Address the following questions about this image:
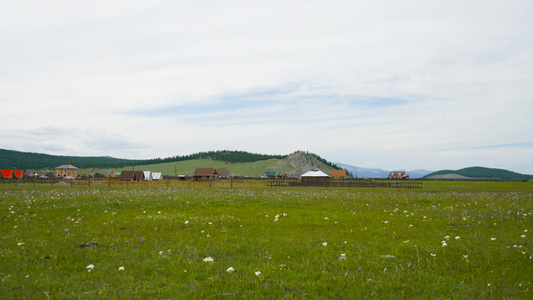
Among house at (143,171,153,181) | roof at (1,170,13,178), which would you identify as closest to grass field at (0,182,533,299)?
house at (143,171,153,181)

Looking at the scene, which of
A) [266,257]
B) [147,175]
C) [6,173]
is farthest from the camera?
[147,175]

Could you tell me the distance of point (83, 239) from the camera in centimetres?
1220

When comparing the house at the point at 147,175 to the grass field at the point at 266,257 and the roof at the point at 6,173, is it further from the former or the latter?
the grass field at the point at 266,257

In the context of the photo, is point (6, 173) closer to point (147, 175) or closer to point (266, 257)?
point (147, 175)

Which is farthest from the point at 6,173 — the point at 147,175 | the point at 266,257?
the point at 266,257

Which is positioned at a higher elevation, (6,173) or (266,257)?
(266,257)

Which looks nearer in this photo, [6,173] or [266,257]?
[266,257]

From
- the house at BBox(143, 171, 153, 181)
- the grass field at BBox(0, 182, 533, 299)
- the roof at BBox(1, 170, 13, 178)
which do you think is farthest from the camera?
the house at BBox(143, 171, 153, 181)

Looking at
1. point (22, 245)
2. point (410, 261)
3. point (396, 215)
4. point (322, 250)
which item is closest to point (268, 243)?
point (322, 250)

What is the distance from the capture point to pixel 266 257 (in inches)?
383

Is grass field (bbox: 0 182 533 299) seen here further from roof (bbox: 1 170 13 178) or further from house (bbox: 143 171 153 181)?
roof (bbox: 1 170 13 178)

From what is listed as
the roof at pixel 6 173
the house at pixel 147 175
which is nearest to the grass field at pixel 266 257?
the house at pixel 147 175

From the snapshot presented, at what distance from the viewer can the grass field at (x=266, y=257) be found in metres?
7.24

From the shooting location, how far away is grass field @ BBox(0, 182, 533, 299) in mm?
7240
